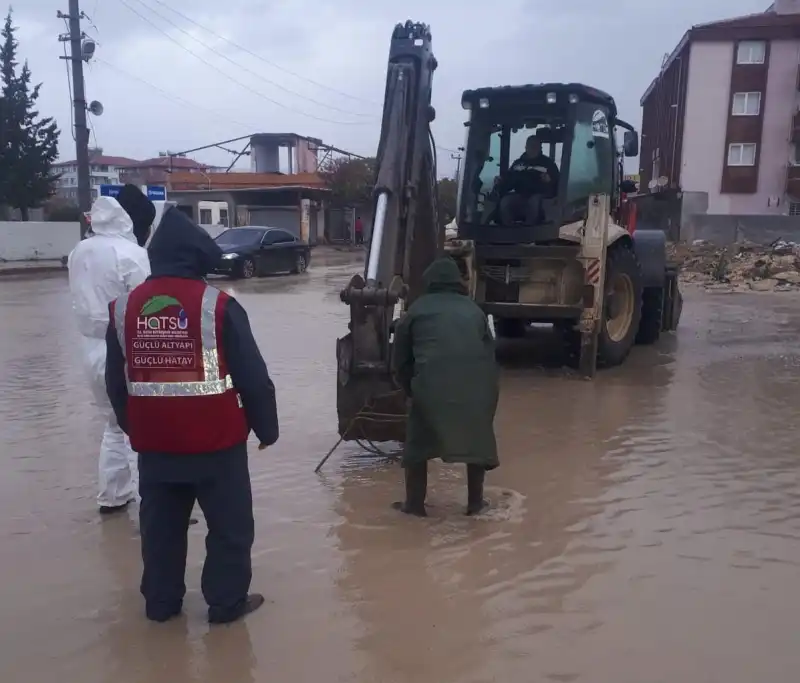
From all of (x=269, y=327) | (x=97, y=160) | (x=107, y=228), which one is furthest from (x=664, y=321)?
(x=97, y=160)

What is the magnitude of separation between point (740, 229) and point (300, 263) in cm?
1562

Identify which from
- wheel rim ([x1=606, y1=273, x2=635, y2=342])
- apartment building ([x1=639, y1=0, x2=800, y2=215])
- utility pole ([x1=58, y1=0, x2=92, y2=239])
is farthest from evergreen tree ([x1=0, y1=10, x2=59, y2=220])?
wheel rim ([x1=606, y1=273, x2=635, y2=342])

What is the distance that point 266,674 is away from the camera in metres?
3.39

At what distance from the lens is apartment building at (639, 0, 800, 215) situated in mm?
38688

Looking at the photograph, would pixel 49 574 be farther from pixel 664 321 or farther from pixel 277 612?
pixel 664 321

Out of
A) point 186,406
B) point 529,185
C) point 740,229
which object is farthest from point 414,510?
point 740,229

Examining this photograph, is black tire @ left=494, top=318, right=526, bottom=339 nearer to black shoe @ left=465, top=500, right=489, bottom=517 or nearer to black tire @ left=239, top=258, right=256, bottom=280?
black shoe @ left=465, top=500, right=489, bottom=517

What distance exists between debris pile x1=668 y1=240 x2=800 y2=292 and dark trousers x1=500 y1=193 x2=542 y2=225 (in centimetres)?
1099

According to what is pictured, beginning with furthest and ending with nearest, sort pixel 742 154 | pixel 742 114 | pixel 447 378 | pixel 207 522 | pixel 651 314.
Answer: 1. pixel 742 154
2. pixel 742 114
3. pixel 651 314
4. pixel 447 378
5. pixel 207 522

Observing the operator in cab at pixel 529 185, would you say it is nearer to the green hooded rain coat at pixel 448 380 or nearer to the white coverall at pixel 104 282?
the green hooded rain coat at pixel 448 380

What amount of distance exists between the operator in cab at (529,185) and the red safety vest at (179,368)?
640 centimetres

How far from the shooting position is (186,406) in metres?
3.52

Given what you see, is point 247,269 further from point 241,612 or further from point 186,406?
point 186,406

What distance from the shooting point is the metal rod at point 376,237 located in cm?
620
